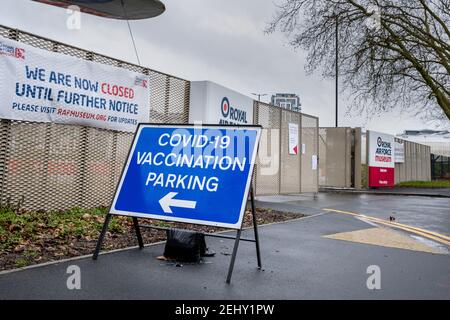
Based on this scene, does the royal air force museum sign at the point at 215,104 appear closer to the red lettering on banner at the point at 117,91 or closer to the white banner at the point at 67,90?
the white banner at the point at 67,90

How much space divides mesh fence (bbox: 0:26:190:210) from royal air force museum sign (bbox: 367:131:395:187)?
60.5ft

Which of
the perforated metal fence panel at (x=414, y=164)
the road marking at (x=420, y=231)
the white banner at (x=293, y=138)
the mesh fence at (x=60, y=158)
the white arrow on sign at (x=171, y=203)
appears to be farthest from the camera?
the perforated metal fence panel at (x=414, y=164)

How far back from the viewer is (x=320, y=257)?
6.28 meters

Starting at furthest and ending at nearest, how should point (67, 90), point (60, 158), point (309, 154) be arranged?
point (309, 154) → point (60, 158) → point (67, 90)

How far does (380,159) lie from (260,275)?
24236 millimetres

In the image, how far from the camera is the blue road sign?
17.3ft

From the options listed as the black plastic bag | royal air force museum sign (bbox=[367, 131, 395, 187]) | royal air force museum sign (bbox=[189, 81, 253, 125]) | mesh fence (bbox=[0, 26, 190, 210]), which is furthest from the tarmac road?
royal air force museum sign (bbox=[367, 131, 395, 187])

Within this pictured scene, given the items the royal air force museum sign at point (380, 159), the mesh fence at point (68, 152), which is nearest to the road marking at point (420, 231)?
the mesh fence at point (68, 152)

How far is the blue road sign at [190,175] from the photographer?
526cm

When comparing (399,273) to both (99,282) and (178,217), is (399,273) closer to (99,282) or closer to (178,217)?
(178,217)

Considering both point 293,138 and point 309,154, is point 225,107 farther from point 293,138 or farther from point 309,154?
point 309,154

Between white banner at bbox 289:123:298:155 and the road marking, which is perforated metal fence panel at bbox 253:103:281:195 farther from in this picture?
the road marking

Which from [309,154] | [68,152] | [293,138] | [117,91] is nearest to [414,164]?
[309,154]

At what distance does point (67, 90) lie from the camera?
8.69 meters
